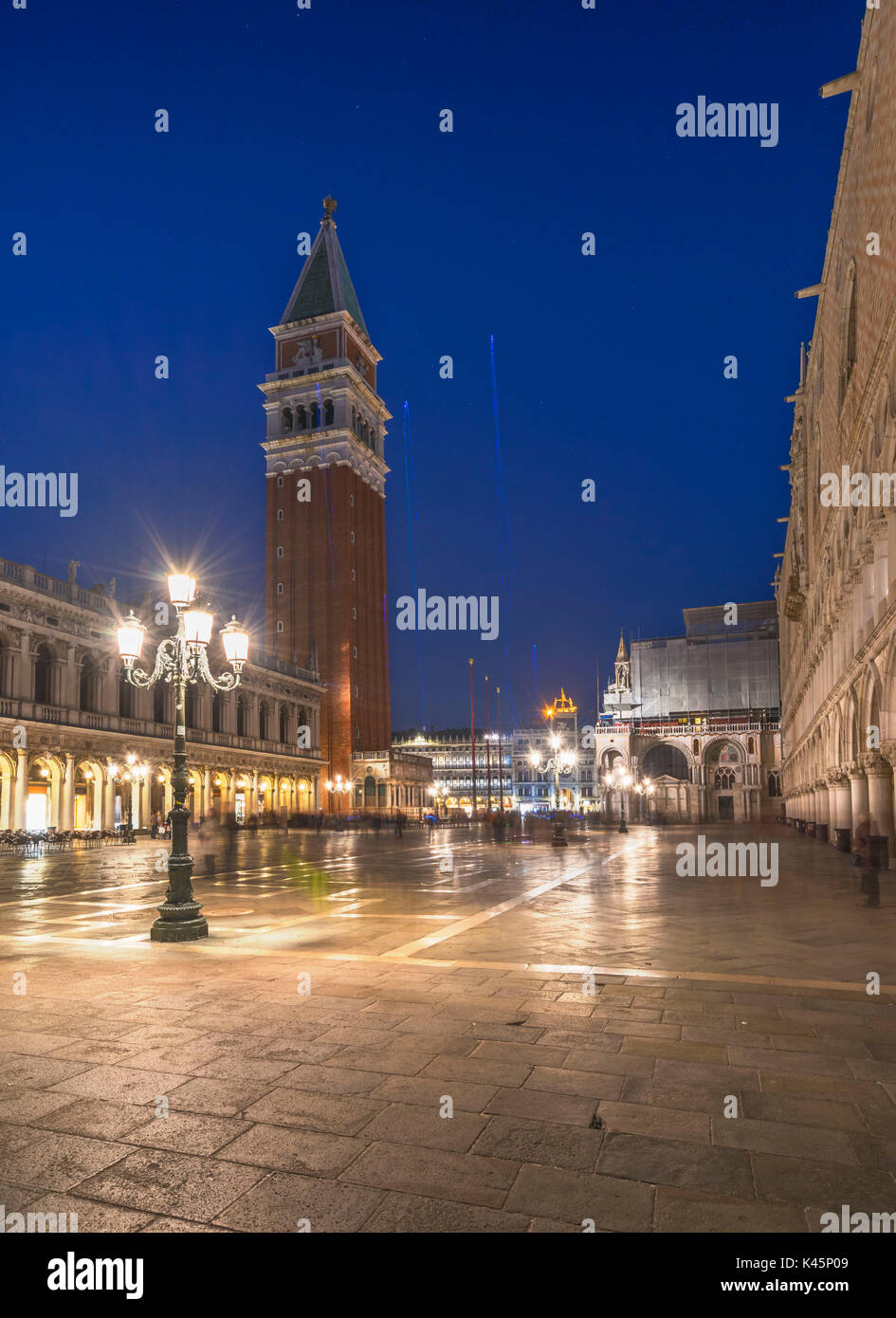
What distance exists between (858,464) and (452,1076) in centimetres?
1721

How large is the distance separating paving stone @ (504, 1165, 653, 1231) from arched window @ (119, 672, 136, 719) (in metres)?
45.4

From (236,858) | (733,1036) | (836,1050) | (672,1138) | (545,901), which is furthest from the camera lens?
(236,858)

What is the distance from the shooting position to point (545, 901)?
14359mm

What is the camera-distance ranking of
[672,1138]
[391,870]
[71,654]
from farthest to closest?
[71,654], [391,870], [672,1138]

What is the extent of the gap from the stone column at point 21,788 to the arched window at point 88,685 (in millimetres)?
6147

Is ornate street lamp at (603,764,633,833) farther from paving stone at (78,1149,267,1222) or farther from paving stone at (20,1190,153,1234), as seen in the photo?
paving stone at (20,1190,153,1234)

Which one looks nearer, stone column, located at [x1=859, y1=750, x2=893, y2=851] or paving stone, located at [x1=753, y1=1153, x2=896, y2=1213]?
paving stone, located at [x1=753, y1=1153, x2=896, y2=1213]

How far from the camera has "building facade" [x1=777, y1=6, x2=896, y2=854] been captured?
14.6 meters

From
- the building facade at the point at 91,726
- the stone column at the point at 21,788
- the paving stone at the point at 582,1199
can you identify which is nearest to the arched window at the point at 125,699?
the building facade at the point at 91,726

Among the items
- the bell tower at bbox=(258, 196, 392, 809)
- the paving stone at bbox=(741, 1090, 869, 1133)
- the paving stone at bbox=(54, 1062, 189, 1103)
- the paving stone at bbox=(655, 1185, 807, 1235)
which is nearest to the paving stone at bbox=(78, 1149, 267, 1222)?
the paving stone at bbox=(54, 1062, 189, 1103)

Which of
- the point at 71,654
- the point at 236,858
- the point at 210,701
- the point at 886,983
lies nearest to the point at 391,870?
the point at 236,858

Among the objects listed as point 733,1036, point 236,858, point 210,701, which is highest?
point 210,701

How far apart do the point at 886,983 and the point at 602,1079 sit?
13.1 feet
